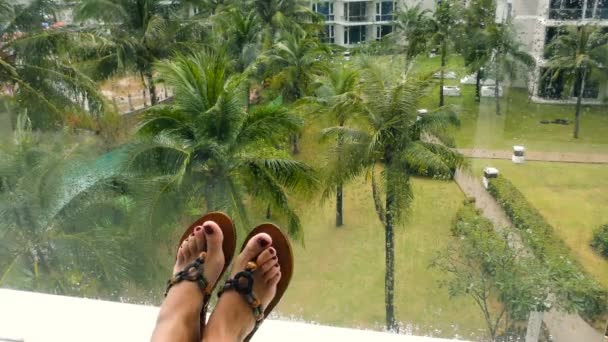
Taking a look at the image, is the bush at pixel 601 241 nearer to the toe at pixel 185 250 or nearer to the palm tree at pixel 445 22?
the palm tree at pixel 445 22

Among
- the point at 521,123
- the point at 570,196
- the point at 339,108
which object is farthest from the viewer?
the point at 339,108

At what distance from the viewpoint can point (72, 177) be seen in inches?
84.1

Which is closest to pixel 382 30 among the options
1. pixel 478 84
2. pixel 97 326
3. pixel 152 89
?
pixel 478 84

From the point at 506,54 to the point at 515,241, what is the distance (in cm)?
92

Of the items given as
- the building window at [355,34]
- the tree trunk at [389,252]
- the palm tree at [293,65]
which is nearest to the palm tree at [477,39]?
the building window at [355,34]

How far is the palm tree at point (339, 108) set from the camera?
3.17m

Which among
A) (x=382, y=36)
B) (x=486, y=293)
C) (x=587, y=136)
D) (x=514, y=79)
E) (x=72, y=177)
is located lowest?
(x=486, y=293)

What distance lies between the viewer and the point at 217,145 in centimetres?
268

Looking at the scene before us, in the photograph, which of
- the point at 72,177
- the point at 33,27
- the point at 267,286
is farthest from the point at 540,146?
the point at 33,27

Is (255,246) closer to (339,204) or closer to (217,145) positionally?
(217,145)

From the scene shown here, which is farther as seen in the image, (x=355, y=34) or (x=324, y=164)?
(x=324, y=164)

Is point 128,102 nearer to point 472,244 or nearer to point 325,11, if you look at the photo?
point 325,11

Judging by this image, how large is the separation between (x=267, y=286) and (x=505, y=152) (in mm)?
1702

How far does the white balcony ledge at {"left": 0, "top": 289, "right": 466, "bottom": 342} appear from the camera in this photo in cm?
104
